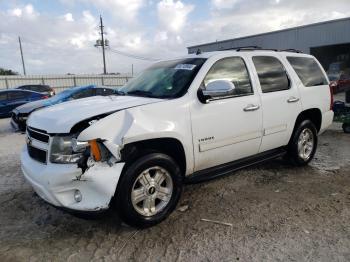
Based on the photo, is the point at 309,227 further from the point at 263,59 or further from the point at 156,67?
the point at 156,67

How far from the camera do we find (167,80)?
4.30 m

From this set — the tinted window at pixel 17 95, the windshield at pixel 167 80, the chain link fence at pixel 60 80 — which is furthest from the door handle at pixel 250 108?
the chain link fence at pixel 60 80

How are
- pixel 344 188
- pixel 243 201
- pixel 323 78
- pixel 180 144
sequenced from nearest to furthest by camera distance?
pixel 180 144 → pixel 243 201 → pixel 344 188 → pixel 323 78

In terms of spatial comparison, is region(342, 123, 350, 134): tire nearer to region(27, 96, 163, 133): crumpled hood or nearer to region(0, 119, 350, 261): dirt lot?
region(0, 119, 350, 261): dirt lot

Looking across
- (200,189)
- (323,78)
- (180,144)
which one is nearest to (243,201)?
(200,189)

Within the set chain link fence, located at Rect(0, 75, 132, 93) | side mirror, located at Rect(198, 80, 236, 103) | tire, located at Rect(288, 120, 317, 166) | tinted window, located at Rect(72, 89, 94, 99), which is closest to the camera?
side mirror, located at Rect(198, 80, 236, 103)

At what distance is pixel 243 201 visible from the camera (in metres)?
4.38

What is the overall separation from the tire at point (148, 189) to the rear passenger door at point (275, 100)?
1.61m

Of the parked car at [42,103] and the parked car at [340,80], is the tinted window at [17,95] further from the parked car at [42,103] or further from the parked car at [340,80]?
the parked car at [340,80]

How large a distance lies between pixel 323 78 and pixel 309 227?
3.20 m

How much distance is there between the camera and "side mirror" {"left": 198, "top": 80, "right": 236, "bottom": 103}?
151 inches

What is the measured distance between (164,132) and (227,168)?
1.16 metres

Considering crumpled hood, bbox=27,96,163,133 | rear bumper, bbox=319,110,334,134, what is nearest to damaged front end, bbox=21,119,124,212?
crumpled hood, bbox=27,96,163,133

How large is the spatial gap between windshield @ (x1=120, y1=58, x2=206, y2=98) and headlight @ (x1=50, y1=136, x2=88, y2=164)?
121 centimetres
